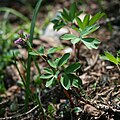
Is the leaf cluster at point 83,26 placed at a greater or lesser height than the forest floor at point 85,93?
greater

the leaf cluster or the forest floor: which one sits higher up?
the leaf cluster

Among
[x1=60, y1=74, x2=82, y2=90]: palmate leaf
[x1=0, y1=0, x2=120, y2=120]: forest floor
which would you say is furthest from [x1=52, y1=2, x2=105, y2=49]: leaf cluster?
[x1=0, y1=0, x2=120, y2=120]: forest floor

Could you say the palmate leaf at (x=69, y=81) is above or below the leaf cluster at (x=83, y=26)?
below

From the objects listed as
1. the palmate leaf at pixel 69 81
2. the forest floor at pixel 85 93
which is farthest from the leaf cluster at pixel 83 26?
the forest floor at pixel 85 93

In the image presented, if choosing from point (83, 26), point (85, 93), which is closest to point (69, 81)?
point (85, 93)

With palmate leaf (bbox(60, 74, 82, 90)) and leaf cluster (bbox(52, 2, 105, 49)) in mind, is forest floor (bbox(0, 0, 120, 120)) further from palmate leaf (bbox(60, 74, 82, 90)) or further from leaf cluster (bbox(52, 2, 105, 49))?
leaf cluster (bbox(52, 2, 105, 49))

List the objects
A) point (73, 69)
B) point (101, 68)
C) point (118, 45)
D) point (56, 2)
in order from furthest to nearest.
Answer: point (56, 2), point (118, 45), point (101, 68), point (73, 69)

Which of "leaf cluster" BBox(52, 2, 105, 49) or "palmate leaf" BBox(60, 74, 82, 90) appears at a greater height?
"leaf cluster" BBox(52, 2, 105, 49)

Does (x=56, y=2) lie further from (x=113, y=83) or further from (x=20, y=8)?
(x=113, y=83)

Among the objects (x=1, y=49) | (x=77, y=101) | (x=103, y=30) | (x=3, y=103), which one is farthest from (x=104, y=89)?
(x=1, y=49)

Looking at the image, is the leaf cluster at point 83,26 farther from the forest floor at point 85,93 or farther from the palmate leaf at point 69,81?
the forest floor at point 85,93

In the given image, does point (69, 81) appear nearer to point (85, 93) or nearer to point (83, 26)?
point (85, 93)
